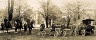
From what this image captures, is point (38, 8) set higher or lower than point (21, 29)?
higher

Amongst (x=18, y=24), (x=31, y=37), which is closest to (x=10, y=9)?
(x=18, y=24)

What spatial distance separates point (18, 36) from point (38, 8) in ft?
2.18

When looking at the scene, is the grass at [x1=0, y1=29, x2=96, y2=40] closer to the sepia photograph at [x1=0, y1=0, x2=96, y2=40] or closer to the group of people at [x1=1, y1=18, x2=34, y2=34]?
the sepia photograph at [x1=0, y1=0, x2=96, y2=40]

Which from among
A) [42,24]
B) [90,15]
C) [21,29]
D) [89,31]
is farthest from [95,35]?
[21,29]

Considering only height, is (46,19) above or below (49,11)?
below

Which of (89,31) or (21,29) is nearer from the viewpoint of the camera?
(21,29)

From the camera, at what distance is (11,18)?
3.83m

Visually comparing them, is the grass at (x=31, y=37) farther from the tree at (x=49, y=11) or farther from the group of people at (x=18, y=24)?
the tree at (x=49, y=11)

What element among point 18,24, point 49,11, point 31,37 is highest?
point 49,11

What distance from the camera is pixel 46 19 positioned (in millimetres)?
3912

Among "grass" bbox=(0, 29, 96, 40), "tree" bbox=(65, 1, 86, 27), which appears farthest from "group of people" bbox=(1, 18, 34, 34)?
"tree" bbox=(65, 1, 86, 27)

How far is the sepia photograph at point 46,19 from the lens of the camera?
12.6 ft

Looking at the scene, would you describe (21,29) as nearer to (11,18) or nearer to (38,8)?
(11,18)

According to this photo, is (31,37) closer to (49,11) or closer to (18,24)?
(18,24)
